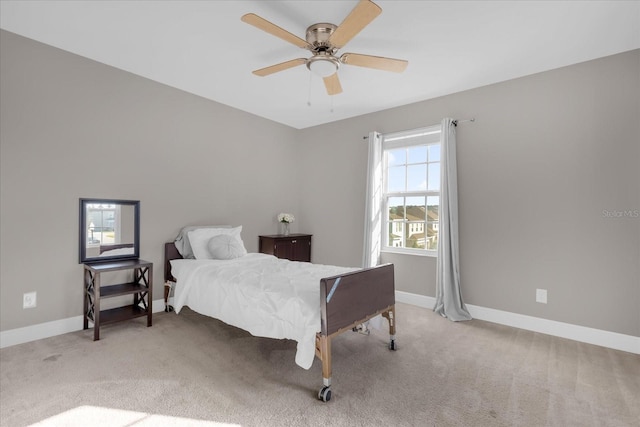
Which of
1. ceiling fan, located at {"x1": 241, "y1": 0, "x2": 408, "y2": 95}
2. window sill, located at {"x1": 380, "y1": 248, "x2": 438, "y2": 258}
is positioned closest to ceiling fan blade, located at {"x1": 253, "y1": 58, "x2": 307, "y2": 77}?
ceiling fan, located at {"x1": 241, "y1": 0, "x2": 408, "y2": 95}

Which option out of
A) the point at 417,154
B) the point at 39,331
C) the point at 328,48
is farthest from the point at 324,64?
the point at 39,331

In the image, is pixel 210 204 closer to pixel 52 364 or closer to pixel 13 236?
pixel 13 236

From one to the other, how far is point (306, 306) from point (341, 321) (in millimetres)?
272

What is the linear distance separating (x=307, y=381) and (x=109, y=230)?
2.59 metres

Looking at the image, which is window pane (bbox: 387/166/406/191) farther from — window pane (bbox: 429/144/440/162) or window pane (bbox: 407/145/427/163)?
window pane (bbox: 429/144/440/162)

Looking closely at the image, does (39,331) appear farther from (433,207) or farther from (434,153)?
(434,153)

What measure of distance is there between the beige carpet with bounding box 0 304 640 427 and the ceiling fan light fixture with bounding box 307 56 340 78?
240 cm

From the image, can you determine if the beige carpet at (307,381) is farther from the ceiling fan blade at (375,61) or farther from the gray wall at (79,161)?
the ceiling fan blade at (375,61)

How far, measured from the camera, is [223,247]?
11.6 ft

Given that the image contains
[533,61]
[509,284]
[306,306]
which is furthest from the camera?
[509,284]

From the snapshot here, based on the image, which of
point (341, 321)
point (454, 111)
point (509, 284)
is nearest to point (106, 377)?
point (341, 321)

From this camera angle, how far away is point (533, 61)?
2.98 metres

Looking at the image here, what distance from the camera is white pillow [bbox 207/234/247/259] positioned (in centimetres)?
353

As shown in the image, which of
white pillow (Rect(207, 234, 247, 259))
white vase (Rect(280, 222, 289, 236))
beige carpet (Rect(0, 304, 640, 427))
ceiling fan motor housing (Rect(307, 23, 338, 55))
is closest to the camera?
beige carpet (Rect(0, 304, 640, 427))
